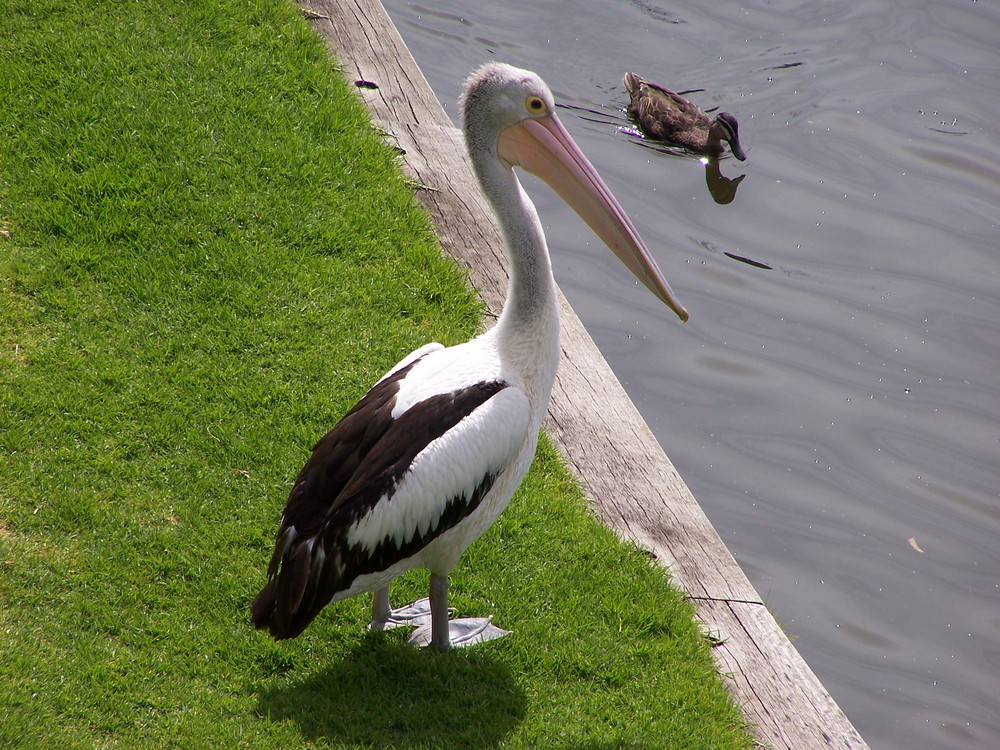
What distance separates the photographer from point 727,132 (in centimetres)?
772

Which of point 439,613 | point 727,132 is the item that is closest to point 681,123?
point 727,132

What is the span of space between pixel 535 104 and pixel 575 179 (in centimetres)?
31

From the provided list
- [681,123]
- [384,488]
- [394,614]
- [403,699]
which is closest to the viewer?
[384,488]

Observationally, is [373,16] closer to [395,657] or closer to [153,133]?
[153,133]

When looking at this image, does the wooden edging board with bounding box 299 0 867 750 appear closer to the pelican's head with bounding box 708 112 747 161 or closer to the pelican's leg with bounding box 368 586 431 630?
the pelican's leg with bounding box 368 586 431 630

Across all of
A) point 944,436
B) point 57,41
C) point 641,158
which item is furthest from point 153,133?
point 944,436

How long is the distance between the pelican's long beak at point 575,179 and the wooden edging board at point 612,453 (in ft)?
3.64

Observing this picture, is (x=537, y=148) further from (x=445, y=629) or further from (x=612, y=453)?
(x=445, y=629)

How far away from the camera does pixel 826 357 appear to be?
627 cm

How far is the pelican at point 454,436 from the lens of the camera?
10.8 feet

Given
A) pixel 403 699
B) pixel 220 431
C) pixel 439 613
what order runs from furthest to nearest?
1. pixel 220 431
2. pixel 439 613
3. pixel 403 699

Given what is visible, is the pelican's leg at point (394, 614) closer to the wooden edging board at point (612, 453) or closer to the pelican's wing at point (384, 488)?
the pelican's wing at point (384, 488)

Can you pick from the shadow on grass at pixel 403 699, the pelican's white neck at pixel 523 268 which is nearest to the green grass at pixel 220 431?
the shadow on grass at pixel 403 699

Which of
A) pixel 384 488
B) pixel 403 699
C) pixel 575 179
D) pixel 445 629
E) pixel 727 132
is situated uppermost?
pixel 575 179
